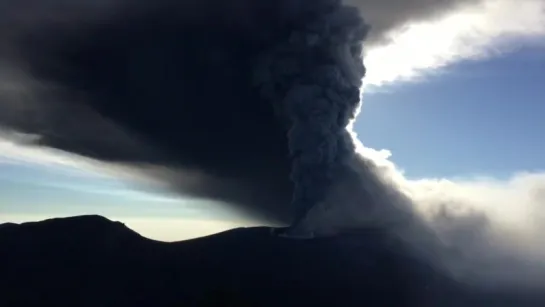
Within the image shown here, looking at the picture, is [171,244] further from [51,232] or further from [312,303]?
[312,303]

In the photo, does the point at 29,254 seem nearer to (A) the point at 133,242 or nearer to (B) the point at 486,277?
(A) the point at 133,242

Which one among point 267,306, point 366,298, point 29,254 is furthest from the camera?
point 29,254

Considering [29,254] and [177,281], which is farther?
[29,254]

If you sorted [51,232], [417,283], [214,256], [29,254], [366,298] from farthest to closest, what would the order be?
[51,232], [29,254], [214,256], [417,283], [366,298]

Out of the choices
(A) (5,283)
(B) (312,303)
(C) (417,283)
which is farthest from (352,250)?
(A) (5,283)

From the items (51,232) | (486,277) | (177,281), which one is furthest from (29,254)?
(486,277)

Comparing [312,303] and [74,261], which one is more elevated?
[74,261]
